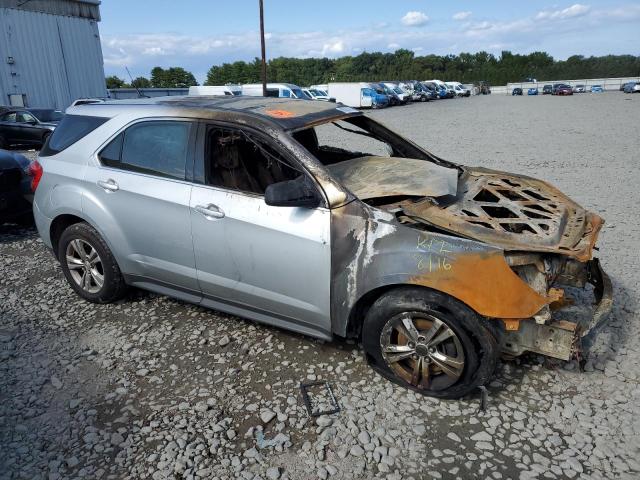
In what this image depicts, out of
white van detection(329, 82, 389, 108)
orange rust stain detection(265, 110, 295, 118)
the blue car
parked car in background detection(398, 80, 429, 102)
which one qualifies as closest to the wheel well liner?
orange rust stain detection(265, 110, 295, 118)

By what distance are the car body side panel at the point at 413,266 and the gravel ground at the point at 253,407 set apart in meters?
0.62

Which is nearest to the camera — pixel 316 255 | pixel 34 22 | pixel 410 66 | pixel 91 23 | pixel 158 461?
pixel 158 461

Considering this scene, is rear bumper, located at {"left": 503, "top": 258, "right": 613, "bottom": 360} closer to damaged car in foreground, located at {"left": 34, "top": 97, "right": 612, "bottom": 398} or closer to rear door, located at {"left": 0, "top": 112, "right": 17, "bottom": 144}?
damaged car in foreground, located at {"left": 34, "top": 97, "right": 612, "bottom": 398}

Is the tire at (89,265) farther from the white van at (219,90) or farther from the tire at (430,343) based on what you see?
the white van at (219,90)

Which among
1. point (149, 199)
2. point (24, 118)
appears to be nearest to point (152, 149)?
point (149, 199)

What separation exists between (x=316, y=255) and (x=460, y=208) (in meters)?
1.00

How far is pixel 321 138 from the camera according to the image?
172 inches

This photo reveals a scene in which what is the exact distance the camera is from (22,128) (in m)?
14.9

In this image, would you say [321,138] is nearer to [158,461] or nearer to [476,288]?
[476,288]

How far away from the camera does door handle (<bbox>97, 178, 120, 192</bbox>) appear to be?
148 inches

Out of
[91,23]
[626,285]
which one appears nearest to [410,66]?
[91,23]

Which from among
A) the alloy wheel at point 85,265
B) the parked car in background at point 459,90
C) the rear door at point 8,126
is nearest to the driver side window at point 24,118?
the rear door at point 8,126

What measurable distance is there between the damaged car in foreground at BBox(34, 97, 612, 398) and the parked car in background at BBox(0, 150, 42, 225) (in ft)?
7.35

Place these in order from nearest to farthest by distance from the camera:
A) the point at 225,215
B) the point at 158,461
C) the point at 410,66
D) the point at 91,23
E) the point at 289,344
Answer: the point at 158,461 → the point at 225,215 → the point at 289,344 → the point at 91,23 → the point at 410,66
